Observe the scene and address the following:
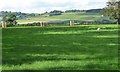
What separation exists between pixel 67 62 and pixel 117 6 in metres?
98.1

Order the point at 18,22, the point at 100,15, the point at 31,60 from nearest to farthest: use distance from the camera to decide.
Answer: the point at 31,60 → the point at 18,22 → the point at 100,15

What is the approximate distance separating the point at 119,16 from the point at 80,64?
325ft

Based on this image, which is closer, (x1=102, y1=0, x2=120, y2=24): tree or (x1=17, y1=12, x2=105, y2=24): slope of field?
(x1=17, y1=12, x2=105, y2=24): slope of field

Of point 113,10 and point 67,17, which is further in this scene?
point 67,17

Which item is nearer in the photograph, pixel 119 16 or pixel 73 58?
pixel 73 58

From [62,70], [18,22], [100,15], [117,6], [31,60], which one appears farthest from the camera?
[100,15]

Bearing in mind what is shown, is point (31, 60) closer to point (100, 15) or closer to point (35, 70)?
point (35, 70)

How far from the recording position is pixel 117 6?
113938 mm

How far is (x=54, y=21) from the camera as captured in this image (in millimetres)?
106188

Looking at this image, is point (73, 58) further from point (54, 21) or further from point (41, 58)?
point (54, 21)

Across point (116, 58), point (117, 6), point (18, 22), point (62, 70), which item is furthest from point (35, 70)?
point (117, 6)

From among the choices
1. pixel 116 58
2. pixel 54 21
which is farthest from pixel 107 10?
pixel 116 58

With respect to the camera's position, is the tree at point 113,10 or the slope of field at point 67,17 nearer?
the slope of field at point 67,17

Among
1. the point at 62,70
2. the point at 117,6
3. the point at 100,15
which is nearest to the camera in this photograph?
the point at 62,70
